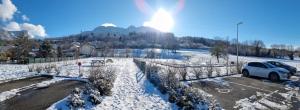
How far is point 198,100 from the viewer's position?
33.1 ft

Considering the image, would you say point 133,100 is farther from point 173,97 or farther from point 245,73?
point 245,73

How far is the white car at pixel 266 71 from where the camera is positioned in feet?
63.8

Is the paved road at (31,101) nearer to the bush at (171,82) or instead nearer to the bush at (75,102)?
the bush at (75,102)

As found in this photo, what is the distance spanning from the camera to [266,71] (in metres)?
20.5

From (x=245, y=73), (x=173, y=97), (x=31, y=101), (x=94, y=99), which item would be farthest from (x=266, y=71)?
(x=31, y=101)

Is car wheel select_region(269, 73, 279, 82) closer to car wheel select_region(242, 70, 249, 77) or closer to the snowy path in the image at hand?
car wheel select_region(242, 70, 249, 77)

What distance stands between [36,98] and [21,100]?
2.25ft

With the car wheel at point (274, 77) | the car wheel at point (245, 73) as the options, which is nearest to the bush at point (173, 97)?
the car wheel at point (274, 77)

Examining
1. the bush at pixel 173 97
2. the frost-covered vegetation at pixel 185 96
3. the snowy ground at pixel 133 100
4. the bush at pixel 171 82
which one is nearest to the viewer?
the frost-covered vegetation at pixel 185 96

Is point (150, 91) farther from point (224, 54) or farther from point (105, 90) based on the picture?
point (224, 54)

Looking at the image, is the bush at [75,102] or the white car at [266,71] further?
the white car at [266,71]

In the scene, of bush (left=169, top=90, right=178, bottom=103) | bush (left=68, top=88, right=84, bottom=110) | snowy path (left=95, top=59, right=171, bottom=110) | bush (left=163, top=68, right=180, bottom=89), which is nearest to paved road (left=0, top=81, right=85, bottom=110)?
bush (left=68, top=88, right=84, bottom=110)

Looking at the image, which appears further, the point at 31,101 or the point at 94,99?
the point at 31,101

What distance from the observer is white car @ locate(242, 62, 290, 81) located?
19.5 metres
